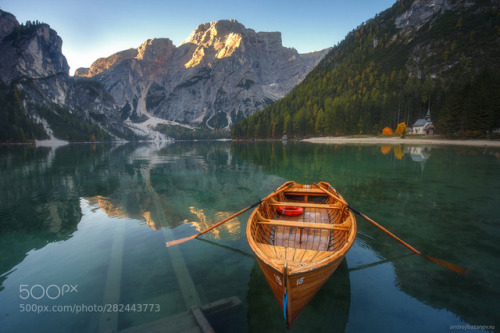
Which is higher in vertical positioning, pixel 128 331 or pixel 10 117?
pixel 10 117

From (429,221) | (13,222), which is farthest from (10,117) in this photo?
(429,221)

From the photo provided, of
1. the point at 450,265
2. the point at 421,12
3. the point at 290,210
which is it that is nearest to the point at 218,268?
the point at 290,210

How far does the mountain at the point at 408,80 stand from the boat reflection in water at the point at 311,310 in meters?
75.1

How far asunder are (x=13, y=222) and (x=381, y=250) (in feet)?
67.2

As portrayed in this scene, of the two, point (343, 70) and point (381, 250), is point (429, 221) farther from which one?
point (343, 70)

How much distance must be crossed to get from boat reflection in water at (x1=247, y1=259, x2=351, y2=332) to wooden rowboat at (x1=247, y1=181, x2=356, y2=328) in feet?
2.80

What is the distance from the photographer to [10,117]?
151875 millimetres

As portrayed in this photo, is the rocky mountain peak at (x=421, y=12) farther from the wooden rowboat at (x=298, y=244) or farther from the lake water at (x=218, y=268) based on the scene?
the wooden rowboat at (x=298, y=244)

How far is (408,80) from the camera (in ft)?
376

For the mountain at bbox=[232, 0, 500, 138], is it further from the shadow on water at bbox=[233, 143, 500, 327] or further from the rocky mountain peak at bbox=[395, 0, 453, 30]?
the shadow on water at bbox=[233, 143, 500, 327]

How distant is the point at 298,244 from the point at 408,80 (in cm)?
14101

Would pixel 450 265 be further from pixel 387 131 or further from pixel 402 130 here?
pixel 387 131

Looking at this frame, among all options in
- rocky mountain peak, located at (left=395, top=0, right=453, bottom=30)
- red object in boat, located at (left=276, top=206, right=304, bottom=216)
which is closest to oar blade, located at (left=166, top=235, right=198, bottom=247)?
red object in boat, located at (left=276, top=206, right=304, bottom=216)

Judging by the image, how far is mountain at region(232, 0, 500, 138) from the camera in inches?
2469
